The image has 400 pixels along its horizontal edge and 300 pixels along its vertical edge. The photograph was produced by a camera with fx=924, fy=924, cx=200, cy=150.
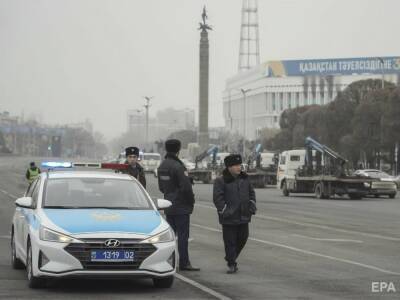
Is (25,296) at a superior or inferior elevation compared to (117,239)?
inferior

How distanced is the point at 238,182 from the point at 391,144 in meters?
60.0

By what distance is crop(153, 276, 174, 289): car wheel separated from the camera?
36.6 ft

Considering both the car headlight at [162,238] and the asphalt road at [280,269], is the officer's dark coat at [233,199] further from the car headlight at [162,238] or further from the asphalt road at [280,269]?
the car headlight at [162,238]

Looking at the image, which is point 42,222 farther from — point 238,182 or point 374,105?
point 374,105

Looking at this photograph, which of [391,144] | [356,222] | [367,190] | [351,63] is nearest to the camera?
[356,222]

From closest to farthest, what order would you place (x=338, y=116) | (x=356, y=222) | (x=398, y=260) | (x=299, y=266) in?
(x=299, y=266), (x=398, y=260), (x=356, y=222), (x=338, y=116)

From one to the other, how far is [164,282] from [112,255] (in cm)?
94

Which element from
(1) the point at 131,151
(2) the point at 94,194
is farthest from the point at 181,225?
(1) the point at 131,151

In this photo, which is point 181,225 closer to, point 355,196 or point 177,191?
point 177,191

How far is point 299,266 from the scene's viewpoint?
14.1m

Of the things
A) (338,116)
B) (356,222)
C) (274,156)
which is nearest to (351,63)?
(338,116)

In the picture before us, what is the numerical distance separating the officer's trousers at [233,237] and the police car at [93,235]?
0.99 meters

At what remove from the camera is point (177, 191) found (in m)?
12.8

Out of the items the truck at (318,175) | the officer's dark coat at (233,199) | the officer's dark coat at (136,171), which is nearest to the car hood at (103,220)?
the officer's dark coat at (233,199)
